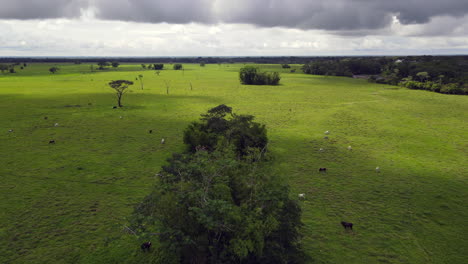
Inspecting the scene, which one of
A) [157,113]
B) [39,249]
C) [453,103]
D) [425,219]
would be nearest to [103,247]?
[39,249]

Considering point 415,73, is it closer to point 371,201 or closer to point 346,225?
point 371,201

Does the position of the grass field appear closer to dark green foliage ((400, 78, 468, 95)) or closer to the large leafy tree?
the large leafy tree

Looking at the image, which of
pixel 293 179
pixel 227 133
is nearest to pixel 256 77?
pixel 227 133

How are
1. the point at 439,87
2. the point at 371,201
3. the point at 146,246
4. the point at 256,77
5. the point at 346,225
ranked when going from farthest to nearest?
the point at 256,77, the point at 439,87, the point at 371,201, the point at 346,225, the point at 146,246

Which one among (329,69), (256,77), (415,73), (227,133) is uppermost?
(329,69)

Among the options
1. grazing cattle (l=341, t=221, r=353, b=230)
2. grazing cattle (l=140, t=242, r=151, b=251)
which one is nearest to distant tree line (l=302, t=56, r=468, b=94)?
grazing cattle (l=341, t=221, r=353, b=230)

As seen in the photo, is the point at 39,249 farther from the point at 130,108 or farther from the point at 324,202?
the point at 130,108

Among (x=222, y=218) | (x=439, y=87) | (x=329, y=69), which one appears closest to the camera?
(x=222, y=218)
